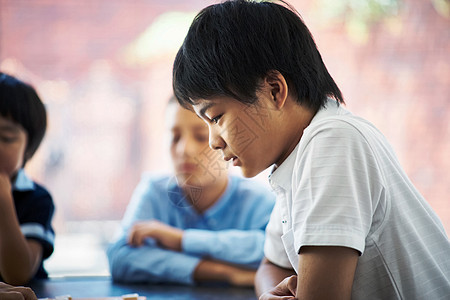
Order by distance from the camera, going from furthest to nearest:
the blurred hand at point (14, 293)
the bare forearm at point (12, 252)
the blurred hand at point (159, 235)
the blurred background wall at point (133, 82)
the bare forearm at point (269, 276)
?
the blurred background wall at point (133, 82) < the blurred hand at point (159, 235) < the bare forearm at point (12, 252) < the bare forearm at point (269, 276) < the blurred hand at point (14, 293)

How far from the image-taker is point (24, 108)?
4.33 ft

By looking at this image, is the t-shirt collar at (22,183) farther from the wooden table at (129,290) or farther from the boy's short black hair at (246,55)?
the boy's short black hair at (246,55)

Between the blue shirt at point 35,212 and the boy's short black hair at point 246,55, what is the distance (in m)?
0.64

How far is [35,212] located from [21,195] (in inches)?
2.6

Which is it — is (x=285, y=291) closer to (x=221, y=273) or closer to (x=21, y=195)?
(x=221, y=273)

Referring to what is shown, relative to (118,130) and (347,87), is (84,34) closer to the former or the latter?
(118,130)

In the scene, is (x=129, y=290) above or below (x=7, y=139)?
below

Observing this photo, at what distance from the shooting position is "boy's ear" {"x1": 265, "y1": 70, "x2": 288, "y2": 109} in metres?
0.76

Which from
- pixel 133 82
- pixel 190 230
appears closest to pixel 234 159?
pixel 190 230

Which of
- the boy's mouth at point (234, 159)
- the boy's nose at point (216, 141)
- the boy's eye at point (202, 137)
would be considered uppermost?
the boy's nose at point (216, 141)

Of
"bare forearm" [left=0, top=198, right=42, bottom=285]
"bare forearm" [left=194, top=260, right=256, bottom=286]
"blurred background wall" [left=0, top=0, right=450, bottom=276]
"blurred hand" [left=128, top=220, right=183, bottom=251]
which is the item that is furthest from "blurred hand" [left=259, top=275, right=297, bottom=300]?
"blurred background wall" [left=0, top=0, right=450, bottom=276]

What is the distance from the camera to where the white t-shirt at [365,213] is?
636mm

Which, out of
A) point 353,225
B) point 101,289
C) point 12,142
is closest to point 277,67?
point 353,225

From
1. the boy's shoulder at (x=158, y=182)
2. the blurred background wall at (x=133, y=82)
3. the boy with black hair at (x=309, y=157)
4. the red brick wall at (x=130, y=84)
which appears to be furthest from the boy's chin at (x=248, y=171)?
the red brick wall at (x=130, y=84)
